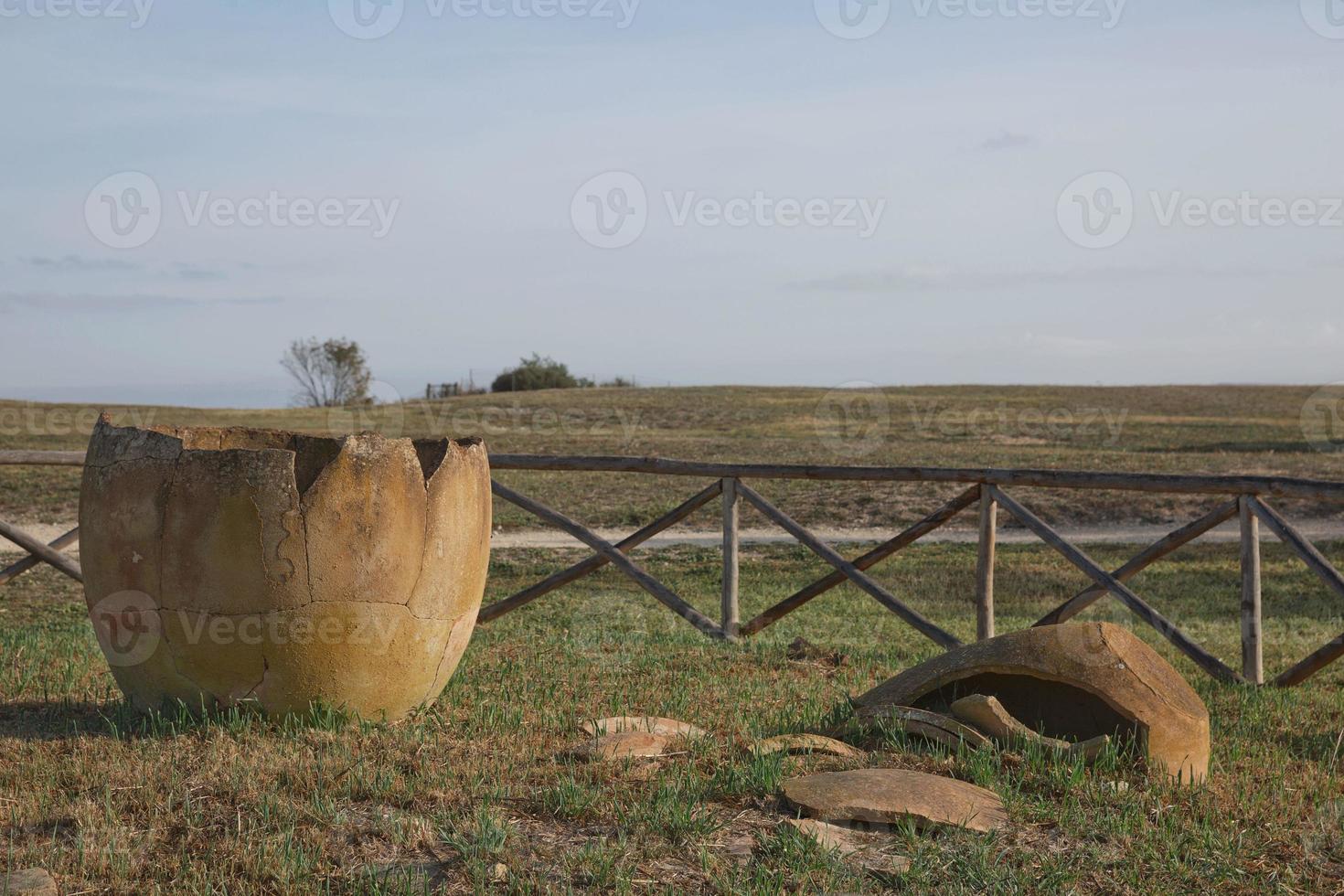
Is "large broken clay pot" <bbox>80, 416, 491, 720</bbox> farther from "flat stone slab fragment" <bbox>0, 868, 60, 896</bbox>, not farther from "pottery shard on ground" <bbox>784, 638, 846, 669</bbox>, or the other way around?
"pottery shard on ground" <bbox>784, 638, 846, 669</bbox>

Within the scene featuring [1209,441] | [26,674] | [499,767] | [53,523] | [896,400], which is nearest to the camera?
[499,767]

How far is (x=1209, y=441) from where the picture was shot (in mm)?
32281

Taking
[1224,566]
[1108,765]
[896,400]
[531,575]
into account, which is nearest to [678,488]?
[531,575]

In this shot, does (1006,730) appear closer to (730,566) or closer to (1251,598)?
(1251,598)

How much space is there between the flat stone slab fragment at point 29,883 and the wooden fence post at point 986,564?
21.1 feet

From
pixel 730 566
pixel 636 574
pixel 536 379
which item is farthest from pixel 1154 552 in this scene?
pixel 536 379

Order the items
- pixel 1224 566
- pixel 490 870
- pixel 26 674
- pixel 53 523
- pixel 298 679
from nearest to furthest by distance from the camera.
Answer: pixel 490 870
pixel 298 679
pixel 26 674
pixel 1224 566
pixel 53 523

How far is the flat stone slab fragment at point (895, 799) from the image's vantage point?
462cm

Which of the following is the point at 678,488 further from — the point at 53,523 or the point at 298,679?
the point at 298,679

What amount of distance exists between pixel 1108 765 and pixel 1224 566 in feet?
36.2

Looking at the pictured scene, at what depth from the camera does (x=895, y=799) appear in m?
4.70

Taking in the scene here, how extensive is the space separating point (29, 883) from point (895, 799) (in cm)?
307

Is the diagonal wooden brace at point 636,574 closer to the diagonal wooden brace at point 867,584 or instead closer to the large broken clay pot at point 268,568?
the diagonal wooden brace at point 867,584

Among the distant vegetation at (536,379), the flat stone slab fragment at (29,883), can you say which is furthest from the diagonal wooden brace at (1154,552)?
the distant vegetation at (536,379)
